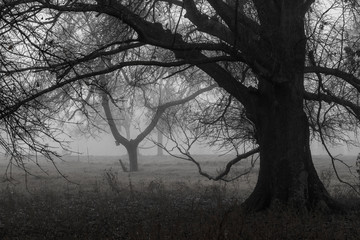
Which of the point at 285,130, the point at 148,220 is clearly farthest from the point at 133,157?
the point at 285,130

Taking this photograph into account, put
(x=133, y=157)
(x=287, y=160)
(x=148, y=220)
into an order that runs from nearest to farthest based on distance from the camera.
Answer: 1. (x=148, y=220)
2. (x=287, y=160)
3. (x=133, y=157)

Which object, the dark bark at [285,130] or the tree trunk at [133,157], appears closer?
the dark bark at [285,130]

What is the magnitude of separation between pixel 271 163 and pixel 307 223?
207cm

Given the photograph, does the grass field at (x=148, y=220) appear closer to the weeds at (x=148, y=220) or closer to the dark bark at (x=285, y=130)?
the weeds at (x=148, y=220)

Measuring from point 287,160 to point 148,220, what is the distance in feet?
9.34

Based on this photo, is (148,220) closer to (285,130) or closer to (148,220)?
(148,220)

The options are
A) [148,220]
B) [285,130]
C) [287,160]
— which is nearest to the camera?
[148,220]

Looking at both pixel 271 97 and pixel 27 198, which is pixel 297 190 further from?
pixel 27 198

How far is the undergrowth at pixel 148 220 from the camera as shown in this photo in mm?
5770

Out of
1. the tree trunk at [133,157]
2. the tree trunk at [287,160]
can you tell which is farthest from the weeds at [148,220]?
the tree trunk at [133,157]

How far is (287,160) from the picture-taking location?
840 cm

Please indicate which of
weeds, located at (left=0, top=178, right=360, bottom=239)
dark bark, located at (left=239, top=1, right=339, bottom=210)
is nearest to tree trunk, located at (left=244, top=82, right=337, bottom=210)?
dark bark, located at (left=239, top=1, right=339, bottom=210)

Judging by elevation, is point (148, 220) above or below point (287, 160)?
below

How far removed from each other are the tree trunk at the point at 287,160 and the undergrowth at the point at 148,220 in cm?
49
